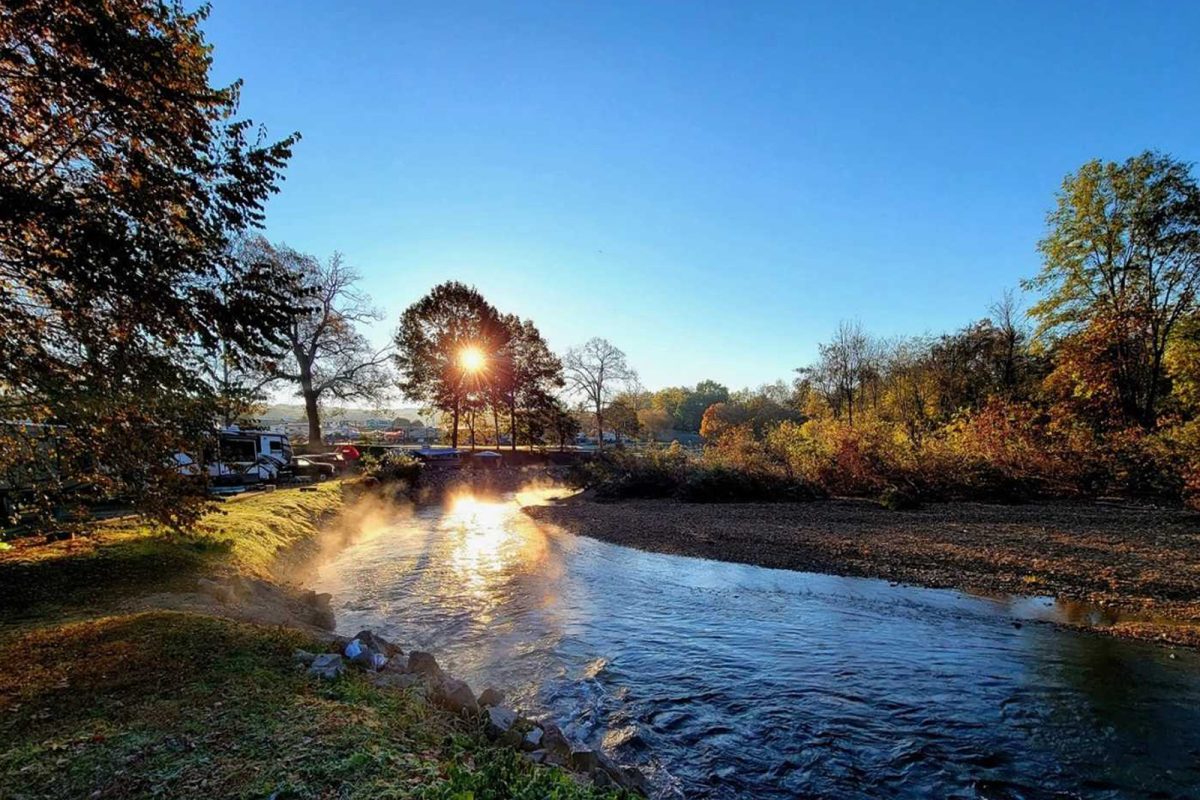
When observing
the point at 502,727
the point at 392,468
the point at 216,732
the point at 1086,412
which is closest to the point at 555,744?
the point at 502,727

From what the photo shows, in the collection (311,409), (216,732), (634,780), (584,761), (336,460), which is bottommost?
(634,780)

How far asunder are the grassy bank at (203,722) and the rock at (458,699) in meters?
0.14

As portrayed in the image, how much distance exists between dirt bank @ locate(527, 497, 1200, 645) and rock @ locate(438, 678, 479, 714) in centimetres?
879

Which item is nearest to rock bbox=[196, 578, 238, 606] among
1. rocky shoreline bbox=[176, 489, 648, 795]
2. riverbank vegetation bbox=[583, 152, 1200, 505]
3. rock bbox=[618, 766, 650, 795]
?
rocky shoreline bbox=[176, 489, 648, 795]

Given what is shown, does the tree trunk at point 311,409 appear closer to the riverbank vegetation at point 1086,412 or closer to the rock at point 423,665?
the riverbank vegetation at point 1086,412

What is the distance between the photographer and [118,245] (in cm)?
536

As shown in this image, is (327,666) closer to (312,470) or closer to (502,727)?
(502,727)

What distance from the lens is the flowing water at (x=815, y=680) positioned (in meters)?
4.71

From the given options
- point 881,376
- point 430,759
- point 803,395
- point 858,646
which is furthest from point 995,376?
point 430,759

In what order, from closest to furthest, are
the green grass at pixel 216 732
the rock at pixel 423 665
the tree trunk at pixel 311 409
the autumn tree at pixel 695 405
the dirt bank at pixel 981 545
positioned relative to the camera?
the green grass at pixel 216 732 < the rock at pixel 423 665 < the dirt bank at pixel 981 545 < the tree trunk at pixel 311 409 < the autumn tree at pixel 695 405

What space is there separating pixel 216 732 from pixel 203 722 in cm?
A: 20

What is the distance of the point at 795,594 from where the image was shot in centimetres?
1022

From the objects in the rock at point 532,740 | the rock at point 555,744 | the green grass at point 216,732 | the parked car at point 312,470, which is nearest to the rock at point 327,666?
the green grass at point 216,732

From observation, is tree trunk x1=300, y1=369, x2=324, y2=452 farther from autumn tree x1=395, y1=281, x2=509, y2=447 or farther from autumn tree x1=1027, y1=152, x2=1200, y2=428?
autumn tree x1=1027, y1=152, x2=1200, y2=428
